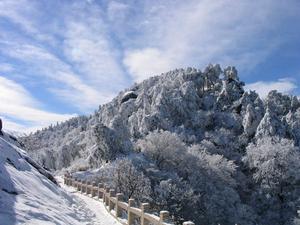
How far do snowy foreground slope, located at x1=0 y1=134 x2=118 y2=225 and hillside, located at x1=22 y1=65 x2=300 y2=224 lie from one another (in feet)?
65.4

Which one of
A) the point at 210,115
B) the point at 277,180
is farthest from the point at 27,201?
the point at 210,115

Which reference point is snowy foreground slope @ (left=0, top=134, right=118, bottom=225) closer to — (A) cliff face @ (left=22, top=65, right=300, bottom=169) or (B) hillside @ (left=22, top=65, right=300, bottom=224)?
(B) hillside @ (left=22, top=65, right=300, bottom=224)

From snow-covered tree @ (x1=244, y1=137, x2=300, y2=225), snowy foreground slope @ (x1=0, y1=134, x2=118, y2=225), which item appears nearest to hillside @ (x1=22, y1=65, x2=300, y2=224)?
snow-covered tree @ (x1=244, y1=137, x2=300, y2=225)

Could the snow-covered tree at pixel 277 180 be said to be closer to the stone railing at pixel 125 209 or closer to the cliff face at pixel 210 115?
the cliff face at pixel 210 115

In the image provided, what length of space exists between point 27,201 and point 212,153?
207ft

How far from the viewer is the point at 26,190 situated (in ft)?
42.6

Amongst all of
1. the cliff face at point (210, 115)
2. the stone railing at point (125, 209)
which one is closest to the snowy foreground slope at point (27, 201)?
the stone railing at point (125, 209)

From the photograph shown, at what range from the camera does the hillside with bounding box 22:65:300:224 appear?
1968 inches

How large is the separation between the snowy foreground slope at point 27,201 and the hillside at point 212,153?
19.9m

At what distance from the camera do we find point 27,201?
38.5 ft

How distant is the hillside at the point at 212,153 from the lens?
50.0 metres

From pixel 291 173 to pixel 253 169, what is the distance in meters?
8.52

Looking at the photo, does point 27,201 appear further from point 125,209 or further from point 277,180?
point 277,180

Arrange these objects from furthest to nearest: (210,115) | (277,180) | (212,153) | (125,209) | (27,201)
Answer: (210,115)
(212,153)
(277,180)
(125,209)
(27,201)
